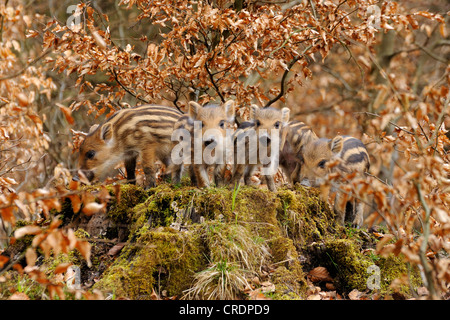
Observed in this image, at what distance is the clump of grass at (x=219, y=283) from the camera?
4105 millimetres

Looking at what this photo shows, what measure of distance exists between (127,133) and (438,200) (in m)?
3.74

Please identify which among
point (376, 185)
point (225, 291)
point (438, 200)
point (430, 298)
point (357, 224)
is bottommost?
point (357, 224)

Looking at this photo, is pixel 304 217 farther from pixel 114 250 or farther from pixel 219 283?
pixel 114 250

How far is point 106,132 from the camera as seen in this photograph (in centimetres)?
601

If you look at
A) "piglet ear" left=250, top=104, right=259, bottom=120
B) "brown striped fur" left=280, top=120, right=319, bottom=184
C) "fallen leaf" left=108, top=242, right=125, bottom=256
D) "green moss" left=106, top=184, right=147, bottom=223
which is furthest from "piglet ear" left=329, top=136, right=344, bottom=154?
"fallen leaf" left=108, top=242, right=125, bottom=256

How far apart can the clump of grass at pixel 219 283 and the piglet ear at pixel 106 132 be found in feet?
8.18

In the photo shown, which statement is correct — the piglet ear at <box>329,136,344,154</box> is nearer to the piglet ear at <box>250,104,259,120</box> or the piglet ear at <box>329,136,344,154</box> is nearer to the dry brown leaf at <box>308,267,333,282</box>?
the piglet ear at <box>250,104,259,120</box>

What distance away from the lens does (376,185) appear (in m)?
3.51

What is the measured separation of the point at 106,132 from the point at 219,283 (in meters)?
2.76

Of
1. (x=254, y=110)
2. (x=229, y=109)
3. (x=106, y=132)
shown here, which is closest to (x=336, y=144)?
→ (x=254, y=110)

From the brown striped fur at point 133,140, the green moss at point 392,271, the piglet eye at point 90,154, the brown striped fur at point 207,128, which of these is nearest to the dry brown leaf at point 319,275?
the green moss at point 392,271

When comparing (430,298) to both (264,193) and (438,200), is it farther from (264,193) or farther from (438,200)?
(264,193)

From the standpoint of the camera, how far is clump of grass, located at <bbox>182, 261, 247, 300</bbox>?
411 cm

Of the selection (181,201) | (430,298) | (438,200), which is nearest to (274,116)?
(181,201)
